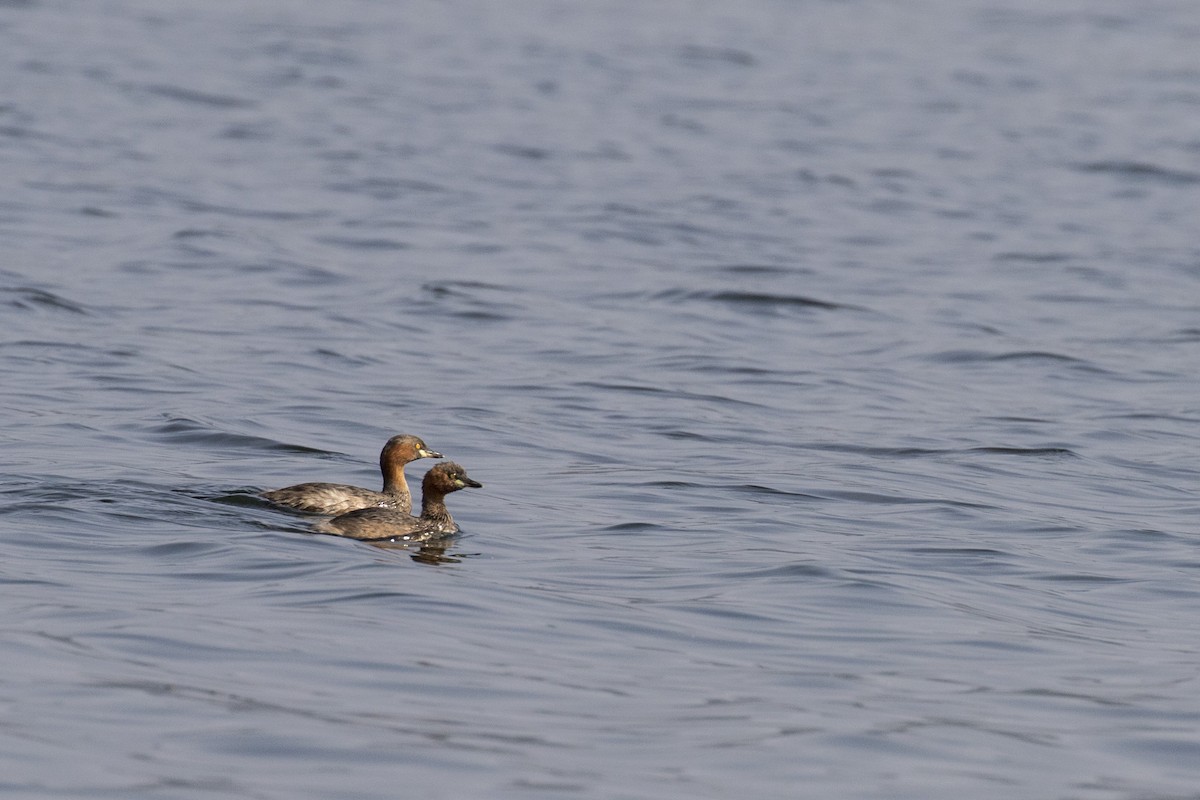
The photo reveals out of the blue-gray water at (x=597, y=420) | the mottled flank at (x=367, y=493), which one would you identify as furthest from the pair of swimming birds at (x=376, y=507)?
the blue-gray water at (x=597, y=420)

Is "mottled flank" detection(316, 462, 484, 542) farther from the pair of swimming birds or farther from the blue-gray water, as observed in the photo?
the blue-gray water

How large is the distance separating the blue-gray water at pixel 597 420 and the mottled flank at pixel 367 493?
8.1 inches

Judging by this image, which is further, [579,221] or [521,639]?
[579,221]

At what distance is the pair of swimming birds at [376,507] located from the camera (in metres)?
13.5

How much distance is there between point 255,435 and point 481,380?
3445mm

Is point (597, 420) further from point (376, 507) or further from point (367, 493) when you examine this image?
point (376, 507)

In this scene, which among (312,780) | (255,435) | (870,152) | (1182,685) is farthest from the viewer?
(870,152)

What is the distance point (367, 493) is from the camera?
1410 centimetres

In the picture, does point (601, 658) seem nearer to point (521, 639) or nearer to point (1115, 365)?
point (521, 639)

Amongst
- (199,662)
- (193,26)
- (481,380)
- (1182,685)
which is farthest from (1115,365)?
(193,26)

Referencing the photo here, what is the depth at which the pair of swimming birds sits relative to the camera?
13.5 meters

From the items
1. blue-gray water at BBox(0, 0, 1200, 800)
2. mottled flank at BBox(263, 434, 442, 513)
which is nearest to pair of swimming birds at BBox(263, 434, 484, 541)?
mottled flank at BBox(263, 434, 442, 513)

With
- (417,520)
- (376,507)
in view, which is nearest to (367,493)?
Answer: (376,507)

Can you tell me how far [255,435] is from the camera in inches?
649
